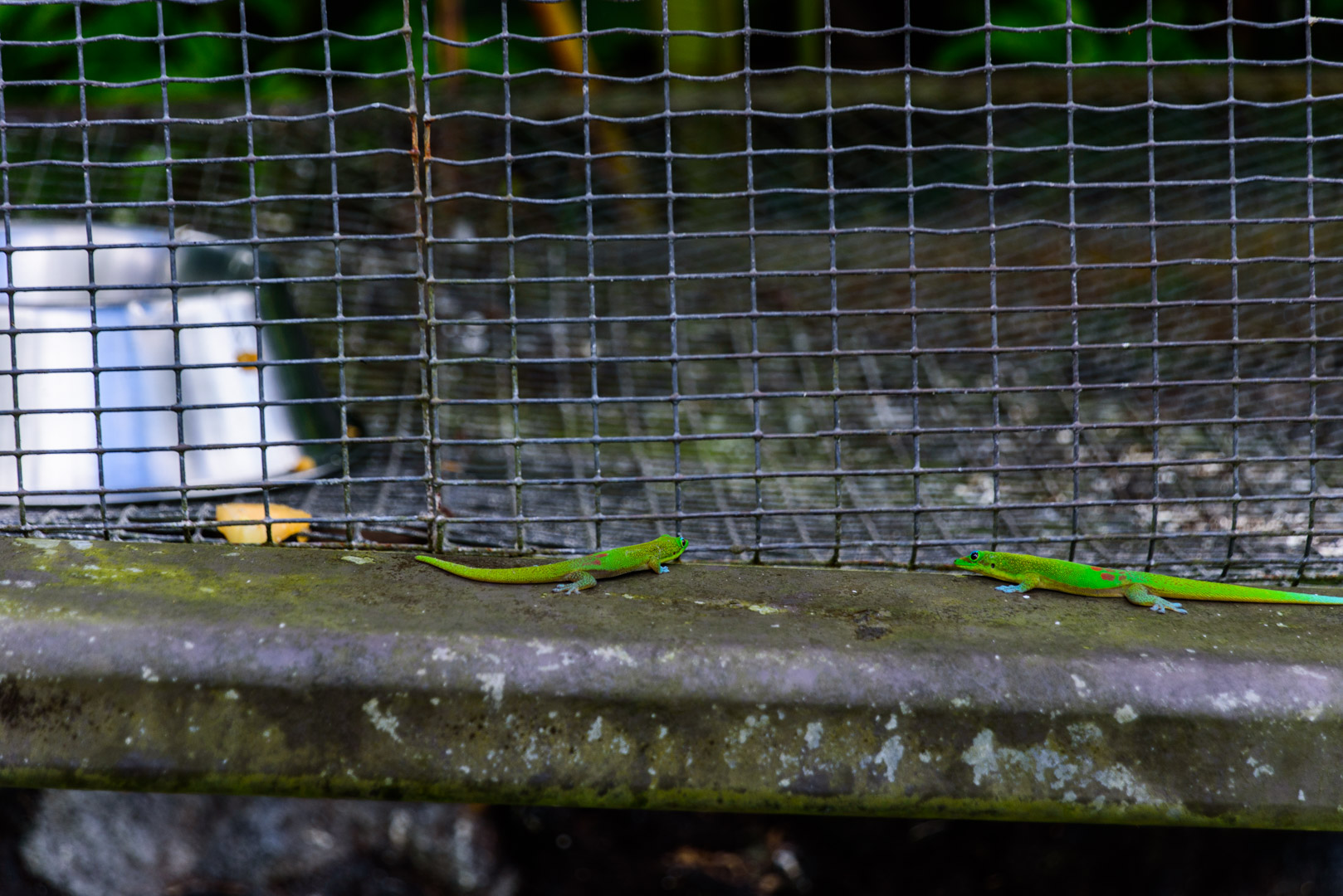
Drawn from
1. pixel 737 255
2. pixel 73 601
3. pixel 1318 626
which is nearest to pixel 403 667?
pixel 73 601

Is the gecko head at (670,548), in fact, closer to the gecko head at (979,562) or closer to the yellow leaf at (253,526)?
the gecko head at (979,562)

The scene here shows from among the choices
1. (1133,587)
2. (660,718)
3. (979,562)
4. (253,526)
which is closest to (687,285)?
(253,526)

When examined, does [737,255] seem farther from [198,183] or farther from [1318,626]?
[1318,626]

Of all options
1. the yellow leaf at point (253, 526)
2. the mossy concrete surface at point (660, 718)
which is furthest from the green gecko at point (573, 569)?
the yellow leaf at point (253, 526)

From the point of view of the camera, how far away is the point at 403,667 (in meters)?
2.12

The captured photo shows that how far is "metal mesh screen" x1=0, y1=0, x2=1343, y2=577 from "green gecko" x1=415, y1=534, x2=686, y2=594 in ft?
0.38

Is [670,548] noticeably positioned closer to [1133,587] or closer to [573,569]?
[573,569]

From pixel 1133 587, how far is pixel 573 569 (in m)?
1.36

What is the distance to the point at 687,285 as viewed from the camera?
5473 millimetres

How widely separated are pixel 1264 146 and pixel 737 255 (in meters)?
2.85

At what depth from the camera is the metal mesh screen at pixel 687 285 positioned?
238 cm

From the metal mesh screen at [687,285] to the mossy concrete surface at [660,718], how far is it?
36 centimetres

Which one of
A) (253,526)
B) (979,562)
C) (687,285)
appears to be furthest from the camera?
(687,285)

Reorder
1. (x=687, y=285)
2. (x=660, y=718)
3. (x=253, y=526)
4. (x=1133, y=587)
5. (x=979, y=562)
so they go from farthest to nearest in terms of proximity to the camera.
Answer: (x=687, y=285), (x=253, y=526), (x=979, y=562), (x=1133, y=587), (x=660, y=718)
